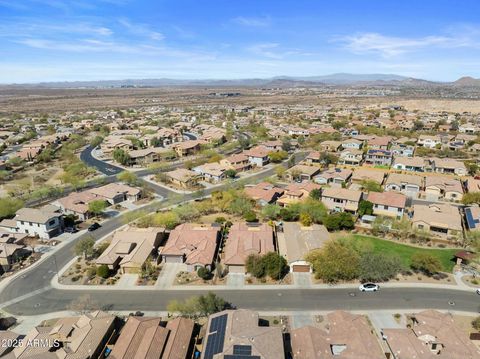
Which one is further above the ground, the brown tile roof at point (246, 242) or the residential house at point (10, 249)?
the brown tile roof at point (246, 242)

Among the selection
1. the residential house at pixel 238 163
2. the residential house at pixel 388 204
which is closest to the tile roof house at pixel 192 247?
the residential house at pixel 388 204

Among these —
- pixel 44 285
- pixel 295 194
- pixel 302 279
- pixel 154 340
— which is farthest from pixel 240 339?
pixel 295 194

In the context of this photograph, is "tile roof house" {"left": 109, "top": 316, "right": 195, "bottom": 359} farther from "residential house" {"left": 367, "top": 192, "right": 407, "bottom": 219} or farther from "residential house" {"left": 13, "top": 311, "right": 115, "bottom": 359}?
"residential house" {"left": 367, "top": 192, "right": 407, "bottom": 219}

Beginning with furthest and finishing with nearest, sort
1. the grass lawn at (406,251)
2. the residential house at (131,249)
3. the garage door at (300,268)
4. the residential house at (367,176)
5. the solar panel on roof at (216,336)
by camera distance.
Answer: the residential house at (367,176) < the grass lawn at (406,251) < the residential house at (131,249) < the garage door at (300,268) < the solar panel on roof at (216,336)

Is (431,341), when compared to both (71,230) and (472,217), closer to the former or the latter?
(472,217)

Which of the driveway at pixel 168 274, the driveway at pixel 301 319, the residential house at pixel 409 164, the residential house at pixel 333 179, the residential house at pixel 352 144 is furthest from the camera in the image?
the residential house at pixel 352 144

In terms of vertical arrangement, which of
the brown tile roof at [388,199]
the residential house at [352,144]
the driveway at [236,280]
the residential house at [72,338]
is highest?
the residential house at [352,144]

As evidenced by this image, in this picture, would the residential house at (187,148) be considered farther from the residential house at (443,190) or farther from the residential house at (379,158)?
the residential house at (443,190)

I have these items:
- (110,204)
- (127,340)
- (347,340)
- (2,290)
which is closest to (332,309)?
(347,340)
